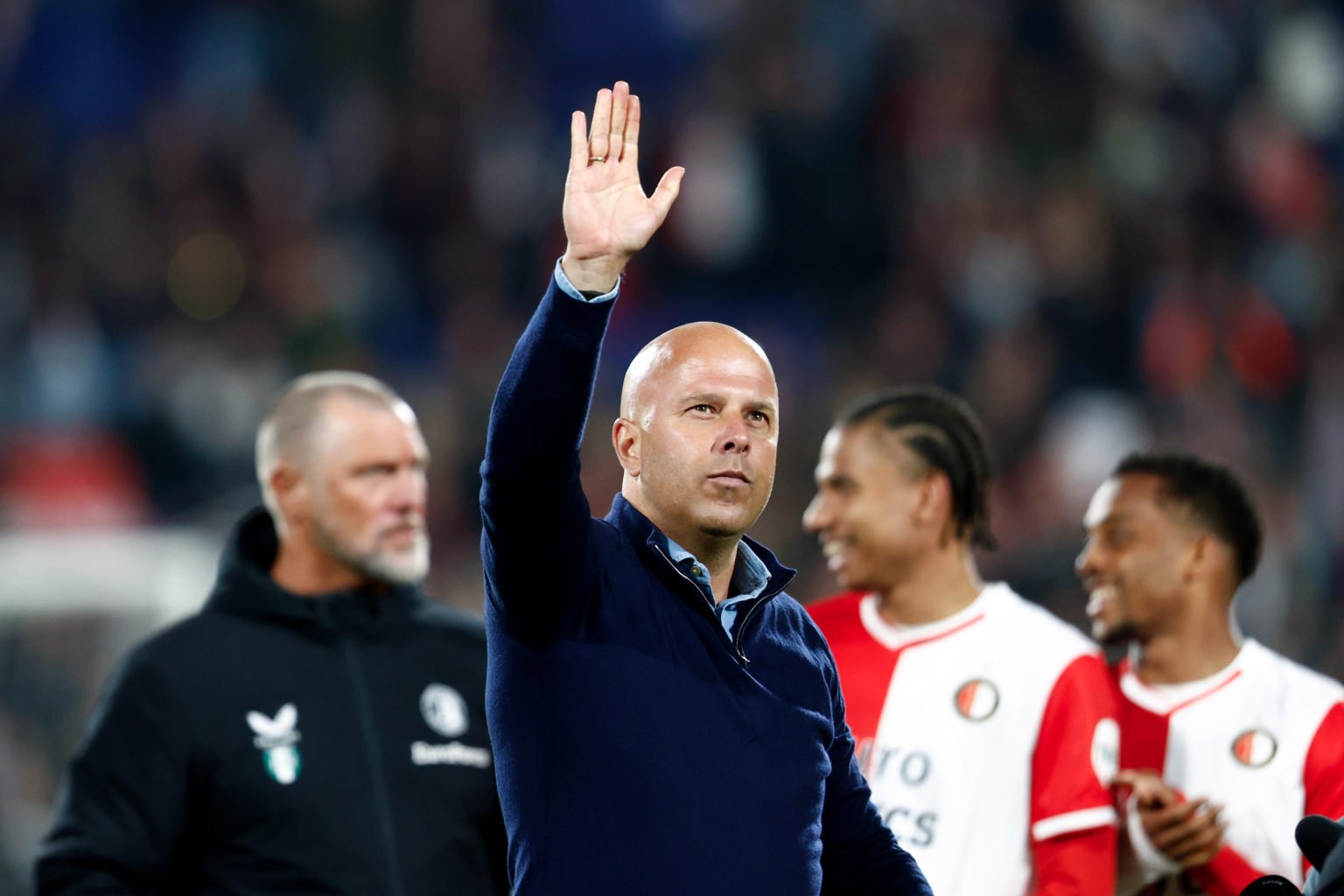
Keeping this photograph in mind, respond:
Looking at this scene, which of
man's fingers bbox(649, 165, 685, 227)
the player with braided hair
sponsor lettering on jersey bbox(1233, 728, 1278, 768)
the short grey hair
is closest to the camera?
man's fingers bbox(649, 165, 685, 227)

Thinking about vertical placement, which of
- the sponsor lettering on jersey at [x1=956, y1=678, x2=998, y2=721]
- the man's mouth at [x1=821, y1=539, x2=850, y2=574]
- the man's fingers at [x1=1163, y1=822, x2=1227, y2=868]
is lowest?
the man's fingers at [x1=1163, y1=822, x2=1227, y2=868]

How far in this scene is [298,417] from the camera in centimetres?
482

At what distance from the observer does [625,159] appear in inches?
117

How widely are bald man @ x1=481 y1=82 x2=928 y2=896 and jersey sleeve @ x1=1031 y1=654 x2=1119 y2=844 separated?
85 centimetres

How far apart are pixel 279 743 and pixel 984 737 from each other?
154 centimetres

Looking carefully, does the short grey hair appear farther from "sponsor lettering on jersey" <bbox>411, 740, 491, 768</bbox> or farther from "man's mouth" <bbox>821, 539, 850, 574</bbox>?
"man's mouth" <bbox>821, 539, 850, 574</bbox>

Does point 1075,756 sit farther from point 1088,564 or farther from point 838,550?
point 838,550

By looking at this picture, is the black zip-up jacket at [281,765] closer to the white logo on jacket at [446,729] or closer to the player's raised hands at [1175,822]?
the white logo on jacket at [446,729]

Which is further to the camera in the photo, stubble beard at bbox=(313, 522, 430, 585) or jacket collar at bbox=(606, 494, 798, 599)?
stubble beard at bbox=(313, 522, 430, 585)

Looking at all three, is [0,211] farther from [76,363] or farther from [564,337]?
[564,337]

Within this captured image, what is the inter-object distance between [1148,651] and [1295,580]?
14.9 feet

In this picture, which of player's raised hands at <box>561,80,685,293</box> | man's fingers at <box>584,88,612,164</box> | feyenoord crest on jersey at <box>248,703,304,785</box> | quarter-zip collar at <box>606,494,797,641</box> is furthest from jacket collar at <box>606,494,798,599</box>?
feyenoord crest on jersey at <box>248,703,304,785</box>

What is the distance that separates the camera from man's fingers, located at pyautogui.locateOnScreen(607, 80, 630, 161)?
2.99 m

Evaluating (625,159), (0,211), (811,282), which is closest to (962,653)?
(625,159)
